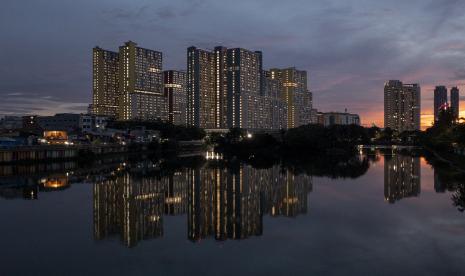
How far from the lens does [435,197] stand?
1917 cm

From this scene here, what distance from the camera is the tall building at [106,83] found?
11258 cm

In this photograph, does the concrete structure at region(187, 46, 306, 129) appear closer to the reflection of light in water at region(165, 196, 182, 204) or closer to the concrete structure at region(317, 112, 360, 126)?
the concrete structure at region(317, 112, 360, 126)

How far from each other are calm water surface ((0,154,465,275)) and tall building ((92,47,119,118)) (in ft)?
302

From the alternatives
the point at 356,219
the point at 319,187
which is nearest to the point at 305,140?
the point at 319,187

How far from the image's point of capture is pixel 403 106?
469 feet

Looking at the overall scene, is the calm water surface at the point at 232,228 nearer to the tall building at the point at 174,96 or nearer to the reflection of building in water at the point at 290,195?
the reflection of building in water at the point at 290,195

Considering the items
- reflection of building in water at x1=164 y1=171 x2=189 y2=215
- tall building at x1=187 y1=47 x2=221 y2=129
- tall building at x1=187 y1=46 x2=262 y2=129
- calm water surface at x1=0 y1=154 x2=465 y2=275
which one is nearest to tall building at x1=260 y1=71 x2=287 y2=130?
tall building at x1=187 y1=46 x2=262 y2=129

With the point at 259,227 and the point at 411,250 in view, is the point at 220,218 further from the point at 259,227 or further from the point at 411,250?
the point at 411,250

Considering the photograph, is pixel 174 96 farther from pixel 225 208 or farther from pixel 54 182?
pixel 225 208

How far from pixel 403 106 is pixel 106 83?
93.3 metres

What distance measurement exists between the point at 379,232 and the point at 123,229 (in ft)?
24.3

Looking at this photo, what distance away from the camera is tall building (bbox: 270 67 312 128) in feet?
380

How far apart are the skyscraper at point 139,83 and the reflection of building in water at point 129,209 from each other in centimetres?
8251

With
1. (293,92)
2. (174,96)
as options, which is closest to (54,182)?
(293,92)
